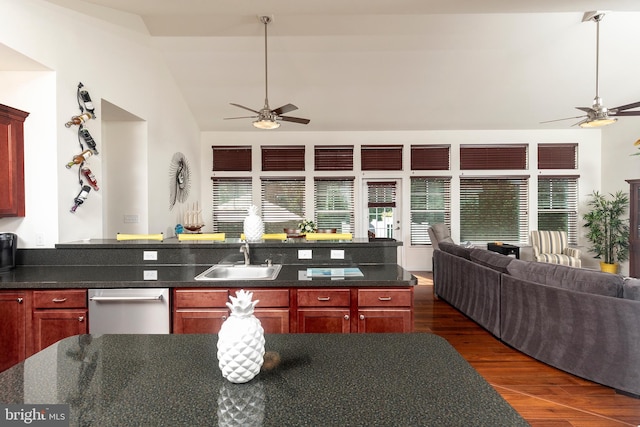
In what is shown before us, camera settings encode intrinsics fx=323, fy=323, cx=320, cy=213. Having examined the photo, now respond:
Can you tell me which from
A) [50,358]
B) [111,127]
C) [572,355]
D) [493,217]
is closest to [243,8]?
[111,127]

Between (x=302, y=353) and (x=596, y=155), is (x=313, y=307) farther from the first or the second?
(x=596, y=155)

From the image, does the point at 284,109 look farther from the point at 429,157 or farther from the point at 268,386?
the point at 429,157

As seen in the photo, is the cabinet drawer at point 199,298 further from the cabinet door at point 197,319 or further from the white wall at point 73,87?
the white wall at point 73,87

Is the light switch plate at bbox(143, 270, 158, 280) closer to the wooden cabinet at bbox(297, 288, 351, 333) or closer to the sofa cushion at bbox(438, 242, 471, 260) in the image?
the wooden cabinet at bbox(297, 288, 351, 333)

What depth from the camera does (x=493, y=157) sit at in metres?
6.56

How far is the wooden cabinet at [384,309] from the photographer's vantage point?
2137 millimetres

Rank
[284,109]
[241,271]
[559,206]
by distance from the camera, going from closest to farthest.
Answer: [241,271] → [284,109] → [559,206]

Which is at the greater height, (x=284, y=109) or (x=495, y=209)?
(x=284, y=109)

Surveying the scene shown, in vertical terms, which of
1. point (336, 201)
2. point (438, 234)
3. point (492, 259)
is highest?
point (336, 201)

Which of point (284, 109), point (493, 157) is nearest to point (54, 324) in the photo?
point (284, 109)

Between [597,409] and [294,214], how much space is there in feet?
17.4

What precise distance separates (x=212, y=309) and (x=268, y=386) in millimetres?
1407

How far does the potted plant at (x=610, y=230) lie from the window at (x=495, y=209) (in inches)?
44.1

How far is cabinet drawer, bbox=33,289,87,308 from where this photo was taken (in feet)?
6.82
